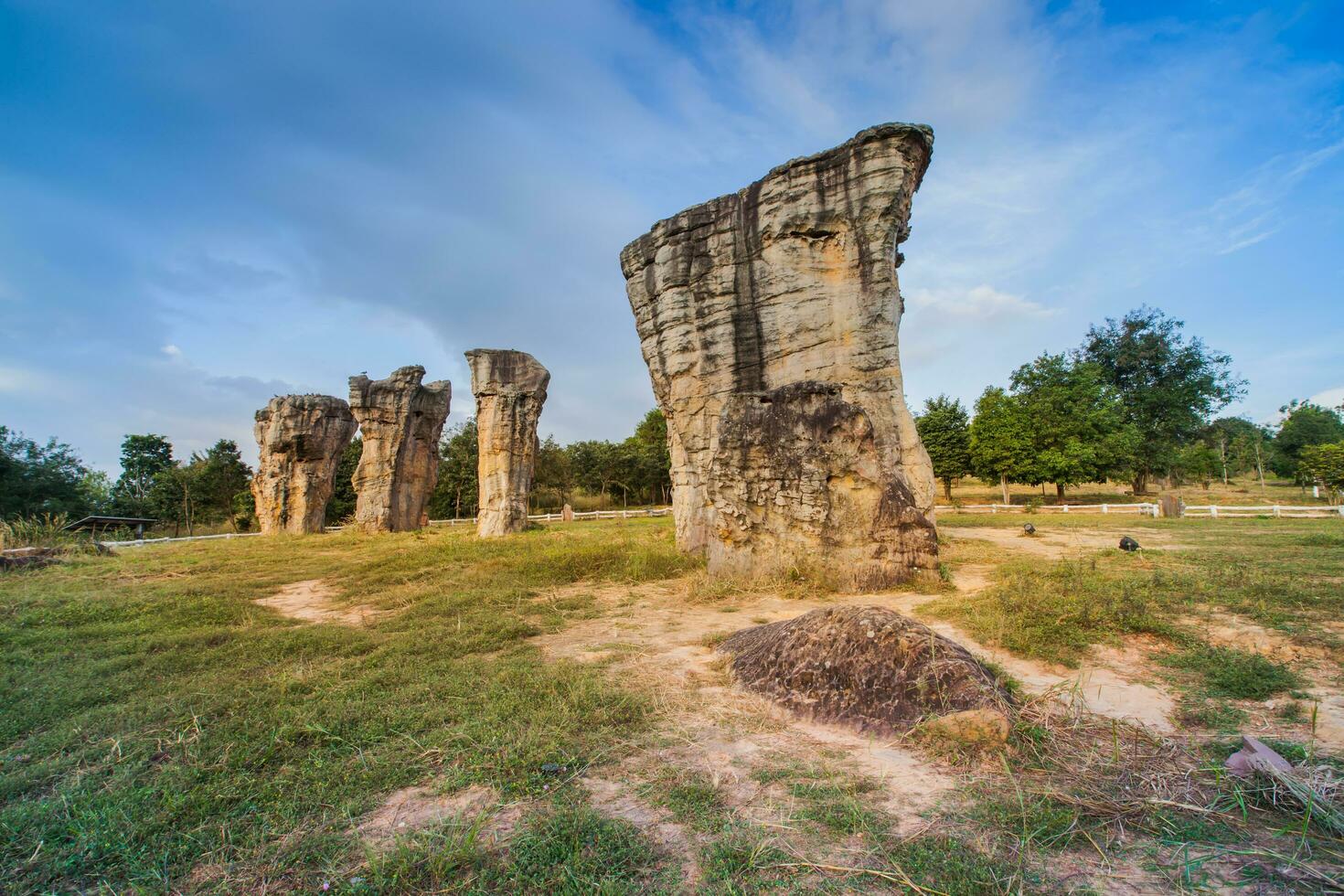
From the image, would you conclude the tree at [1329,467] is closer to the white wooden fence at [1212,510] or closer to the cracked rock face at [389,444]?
the white wooden fence at [1212,510]

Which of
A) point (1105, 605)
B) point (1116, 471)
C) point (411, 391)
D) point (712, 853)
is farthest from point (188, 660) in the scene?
point (1116, 471)

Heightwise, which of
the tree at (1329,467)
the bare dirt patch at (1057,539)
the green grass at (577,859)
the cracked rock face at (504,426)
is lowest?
the bare dirt patch at (1057,539)

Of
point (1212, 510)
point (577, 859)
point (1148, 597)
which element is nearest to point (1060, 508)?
point (1212, 510)

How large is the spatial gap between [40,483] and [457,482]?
73.3ft

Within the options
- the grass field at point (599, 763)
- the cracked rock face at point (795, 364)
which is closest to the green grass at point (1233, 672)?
the grass field at point (599, 763)

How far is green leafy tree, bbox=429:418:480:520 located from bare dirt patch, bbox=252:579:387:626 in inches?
1238

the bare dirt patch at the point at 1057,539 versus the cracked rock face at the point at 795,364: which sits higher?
the cracked rock face at the point at 795,364

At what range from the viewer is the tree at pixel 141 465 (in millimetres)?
39312

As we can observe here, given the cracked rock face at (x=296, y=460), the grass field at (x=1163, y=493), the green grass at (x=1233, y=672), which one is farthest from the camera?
the grass field at (x=1163, y=493)

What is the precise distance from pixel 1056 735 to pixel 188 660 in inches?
289

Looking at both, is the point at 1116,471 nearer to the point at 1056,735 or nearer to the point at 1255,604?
the point at 1255,604

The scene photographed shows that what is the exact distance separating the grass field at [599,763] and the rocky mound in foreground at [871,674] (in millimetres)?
259

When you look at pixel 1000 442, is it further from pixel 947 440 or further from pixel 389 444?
pixel 389 444

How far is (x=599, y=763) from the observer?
128 inches
